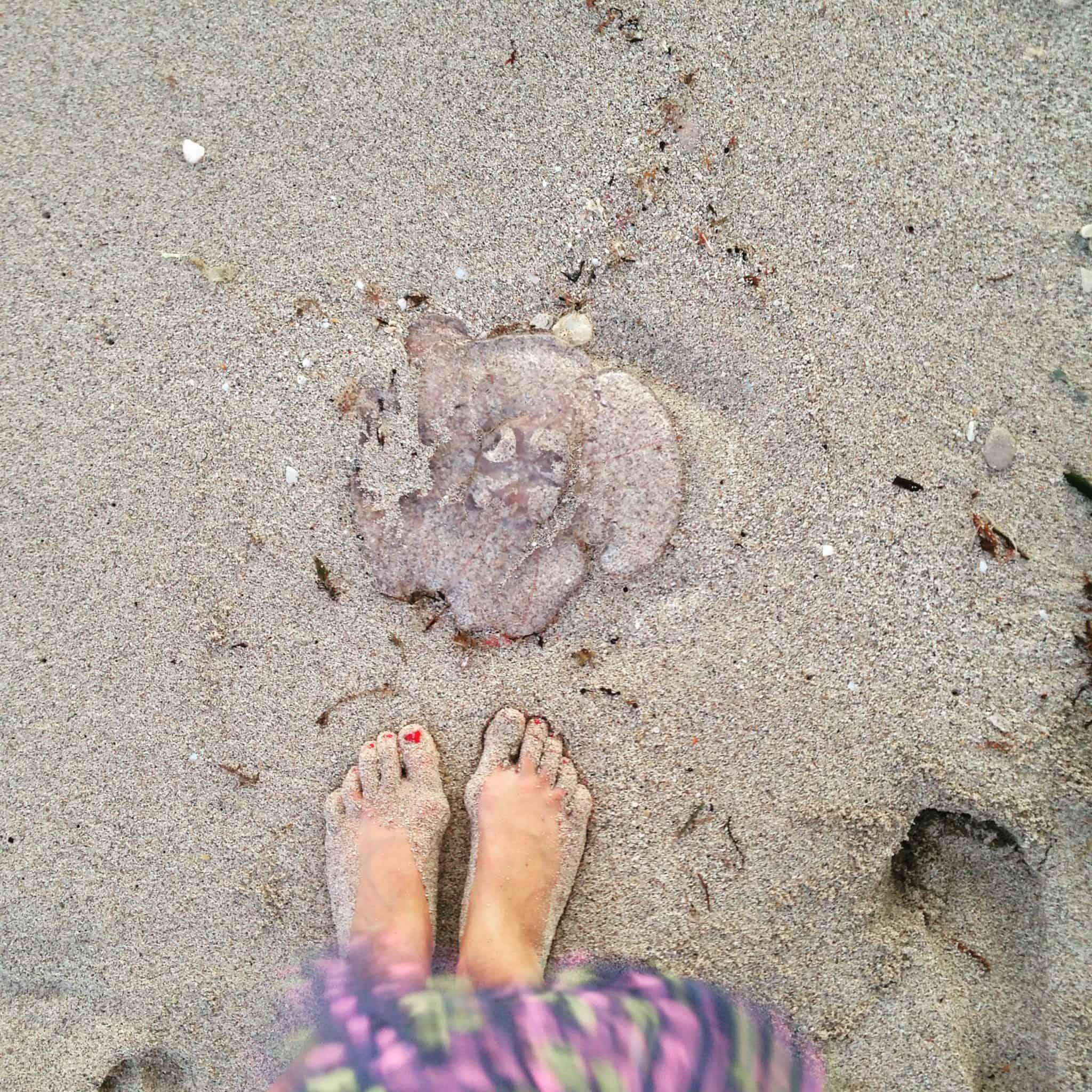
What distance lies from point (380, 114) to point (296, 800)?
59.0 inches

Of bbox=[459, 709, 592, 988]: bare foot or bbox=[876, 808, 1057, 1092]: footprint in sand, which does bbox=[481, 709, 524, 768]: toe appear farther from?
bbox=[876, 808, 1057, 1092]: footprint in sand

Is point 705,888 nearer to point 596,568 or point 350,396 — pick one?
point 596,568

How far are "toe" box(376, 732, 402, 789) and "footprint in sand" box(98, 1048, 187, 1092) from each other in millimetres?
765

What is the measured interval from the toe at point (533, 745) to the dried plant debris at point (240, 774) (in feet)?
1.95

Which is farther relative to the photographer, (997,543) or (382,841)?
(382,841)

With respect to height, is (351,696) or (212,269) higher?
(212,269)

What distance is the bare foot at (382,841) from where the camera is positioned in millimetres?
1761

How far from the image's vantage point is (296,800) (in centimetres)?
176

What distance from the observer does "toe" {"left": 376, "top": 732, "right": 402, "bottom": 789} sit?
1.77 m

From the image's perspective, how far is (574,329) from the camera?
172 cm

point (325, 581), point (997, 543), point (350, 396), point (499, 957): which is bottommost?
point (499, 957)

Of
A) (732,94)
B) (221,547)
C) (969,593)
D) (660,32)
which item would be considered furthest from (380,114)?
(969,593)

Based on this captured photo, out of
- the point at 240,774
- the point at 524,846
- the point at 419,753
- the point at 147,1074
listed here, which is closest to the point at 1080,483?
the point at 524,846

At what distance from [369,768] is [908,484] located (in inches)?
51.7
